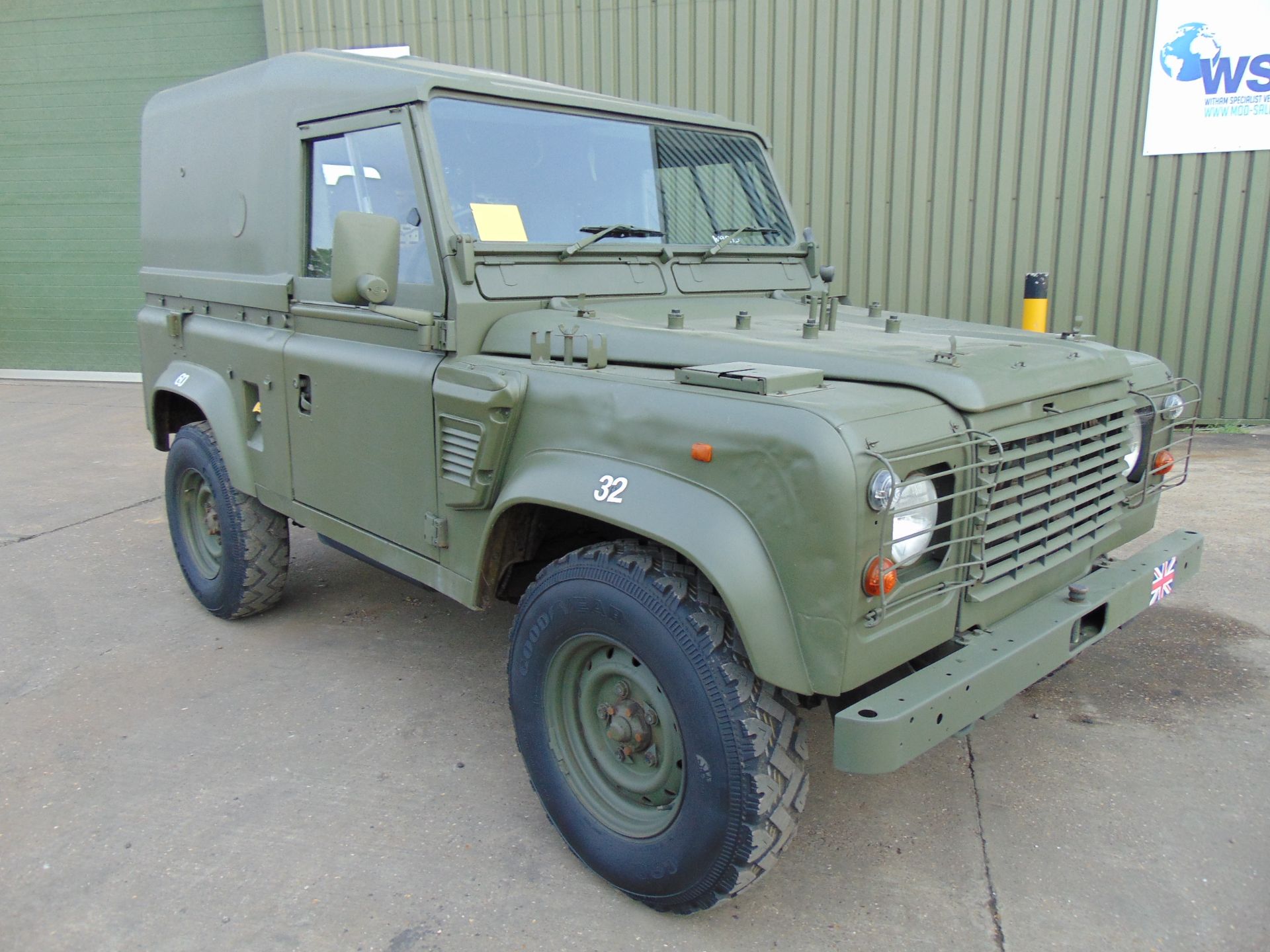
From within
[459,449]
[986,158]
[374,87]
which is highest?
[986,158]

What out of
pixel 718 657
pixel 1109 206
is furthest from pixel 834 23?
pixel 718 657

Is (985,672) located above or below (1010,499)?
below

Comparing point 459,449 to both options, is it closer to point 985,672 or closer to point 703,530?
point 703,530

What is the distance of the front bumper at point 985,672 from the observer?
199 centimetres

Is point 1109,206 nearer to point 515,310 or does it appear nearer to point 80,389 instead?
point 515,310

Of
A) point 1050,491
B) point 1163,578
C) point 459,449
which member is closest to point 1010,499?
point 1050,491

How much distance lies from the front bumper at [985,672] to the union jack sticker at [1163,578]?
12 mm

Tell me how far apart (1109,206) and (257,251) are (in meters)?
6.78

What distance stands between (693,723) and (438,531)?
114 cm

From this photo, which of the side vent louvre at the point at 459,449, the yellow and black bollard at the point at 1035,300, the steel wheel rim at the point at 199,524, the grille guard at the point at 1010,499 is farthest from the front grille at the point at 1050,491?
the yellow and black bollard at the point at 1035,300

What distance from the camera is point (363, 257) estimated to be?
8.95 feet

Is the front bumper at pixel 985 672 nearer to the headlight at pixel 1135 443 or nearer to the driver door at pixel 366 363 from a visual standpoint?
the headlight at pixel 1135 443

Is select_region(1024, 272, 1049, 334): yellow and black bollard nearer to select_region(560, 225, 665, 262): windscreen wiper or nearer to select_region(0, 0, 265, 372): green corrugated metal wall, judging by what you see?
select_region(560, 225, 665, 262): windscreen wiper

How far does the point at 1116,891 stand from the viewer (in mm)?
2514
